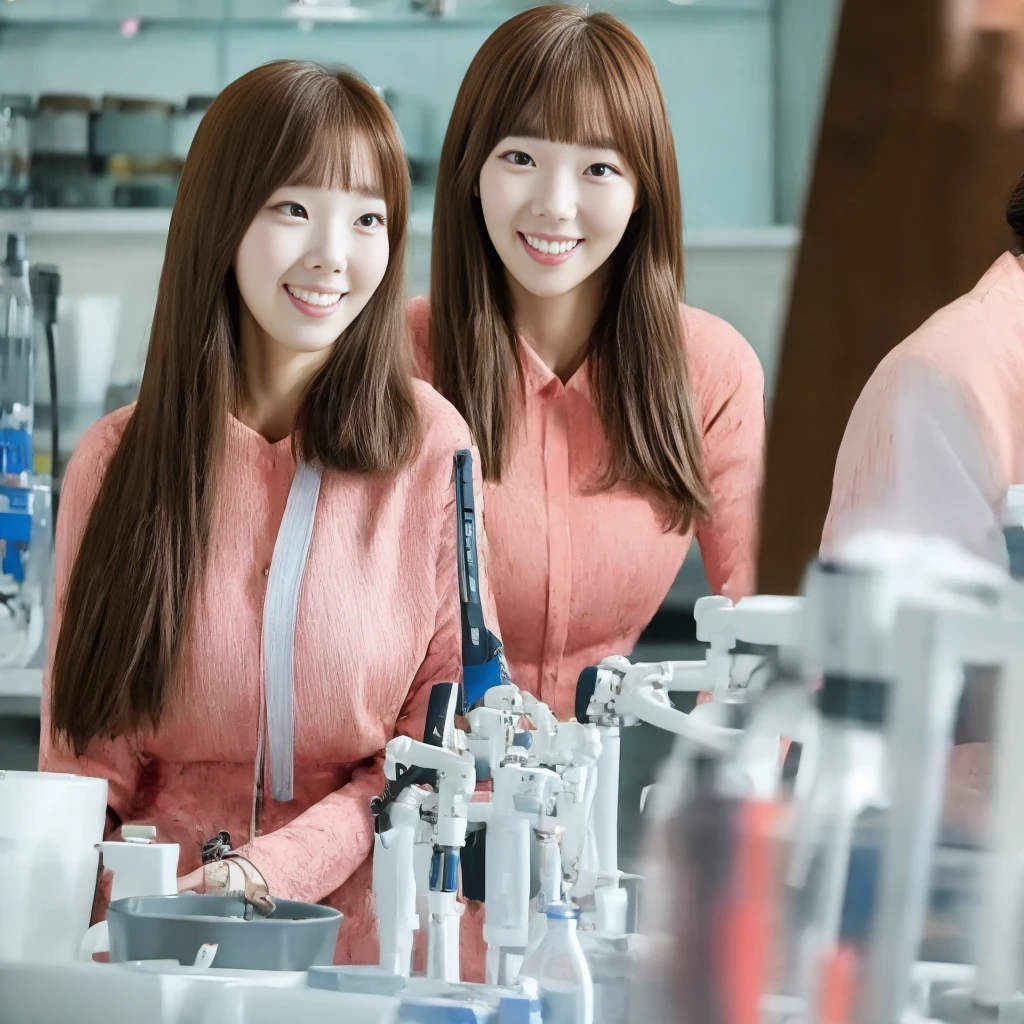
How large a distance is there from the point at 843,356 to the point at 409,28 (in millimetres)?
542

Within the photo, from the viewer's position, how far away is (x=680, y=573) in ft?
4.33

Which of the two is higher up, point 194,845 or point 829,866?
point 829,866

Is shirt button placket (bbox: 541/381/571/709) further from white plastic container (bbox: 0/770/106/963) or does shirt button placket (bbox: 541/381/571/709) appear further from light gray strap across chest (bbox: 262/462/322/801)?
white plastic container (bbox: 0/770/106/963)

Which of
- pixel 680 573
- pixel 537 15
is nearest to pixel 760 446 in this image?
pixel 680 573

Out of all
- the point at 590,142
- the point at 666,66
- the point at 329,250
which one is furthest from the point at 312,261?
the point at 666,66

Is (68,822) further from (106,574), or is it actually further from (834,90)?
(834,90)

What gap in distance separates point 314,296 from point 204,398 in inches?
4.9

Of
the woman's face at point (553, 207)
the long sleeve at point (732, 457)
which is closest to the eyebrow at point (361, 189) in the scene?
the woman's face at point (553, 207)

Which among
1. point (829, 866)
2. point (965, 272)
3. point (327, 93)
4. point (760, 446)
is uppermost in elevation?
point (327, 93)

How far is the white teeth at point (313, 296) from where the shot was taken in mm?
1225

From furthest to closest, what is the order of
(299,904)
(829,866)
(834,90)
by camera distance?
1. (834,90)
2. (299,904)
3. (829,866)

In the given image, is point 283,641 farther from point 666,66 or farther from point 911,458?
point 666,66

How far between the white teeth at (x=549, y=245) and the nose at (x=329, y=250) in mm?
163

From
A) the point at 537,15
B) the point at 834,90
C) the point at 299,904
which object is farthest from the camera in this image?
the point at 537,15
